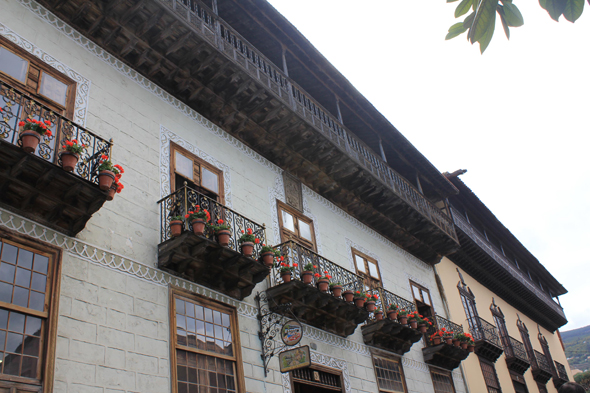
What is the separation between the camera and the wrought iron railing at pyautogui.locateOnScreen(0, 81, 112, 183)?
7789 millimetres

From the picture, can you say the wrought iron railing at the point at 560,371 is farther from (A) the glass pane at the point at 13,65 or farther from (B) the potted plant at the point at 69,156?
(A) the glass pane at the point at 13,65

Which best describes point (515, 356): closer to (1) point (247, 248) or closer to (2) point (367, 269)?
(2) point (367, 269)

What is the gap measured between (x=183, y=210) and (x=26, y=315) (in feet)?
11.8

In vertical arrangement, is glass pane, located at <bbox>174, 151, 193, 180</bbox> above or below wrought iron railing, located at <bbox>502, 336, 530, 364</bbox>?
above

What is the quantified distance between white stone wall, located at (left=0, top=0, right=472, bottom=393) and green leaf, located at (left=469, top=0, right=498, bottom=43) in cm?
678

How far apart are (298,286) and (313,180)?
16.1ft

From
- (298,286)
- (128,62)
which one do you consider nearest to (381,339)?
(298,286)

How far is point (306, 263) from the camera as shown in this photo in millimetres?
13086

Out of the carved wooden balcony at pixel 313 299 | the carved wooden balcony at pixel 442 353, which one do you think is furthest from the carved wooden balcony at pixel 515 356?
the carved wooden balcony at pixel 313 299

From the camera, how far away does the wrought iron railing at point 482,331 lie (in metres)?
21.3

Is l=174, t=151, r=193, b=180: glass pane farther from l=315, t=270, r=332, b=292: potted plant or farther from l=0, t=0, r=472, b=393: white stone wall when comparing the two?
l=315, t=270, r=332, b=292: potted plant

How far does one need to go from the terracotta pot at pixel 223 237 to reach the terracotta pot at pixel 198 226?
1.45 feet

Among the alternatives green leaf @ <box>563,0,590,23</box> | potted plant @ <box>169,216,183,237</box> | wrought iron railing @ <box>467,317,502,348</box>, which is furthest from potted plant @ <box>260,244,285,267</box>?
wrought iron railing @ <box>467,317,502,348</box>

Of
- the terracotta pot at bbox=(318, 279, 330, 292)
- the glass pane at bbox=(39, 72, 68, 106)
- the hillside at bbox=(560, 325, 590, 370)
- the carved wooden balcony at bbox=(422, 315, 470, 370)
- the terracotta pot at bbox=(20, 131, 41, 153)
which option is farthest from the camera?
the hillside at bbox=(560, 325, 590, 370)
